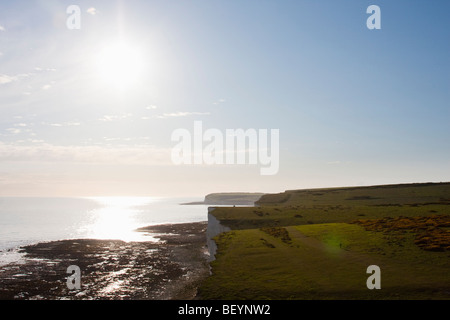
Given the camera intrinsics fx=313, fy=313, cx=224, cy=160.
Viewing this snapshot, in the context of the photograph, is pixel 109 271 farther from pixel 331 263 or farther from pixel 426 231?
pixel 426 231

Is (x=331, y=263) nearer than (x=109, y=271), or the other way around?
(x=331, y=263)

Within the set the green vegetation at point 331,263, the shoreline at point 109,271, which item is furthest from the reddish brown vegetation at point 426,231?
the shoreline at point 109,271

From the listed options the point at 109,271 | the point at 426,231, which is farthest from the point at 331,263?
the point at 109,271

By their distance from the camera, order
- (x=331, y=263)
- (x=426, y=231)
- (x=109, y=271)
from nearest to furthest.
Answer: (x=331, y=263)
(x=426, y=231)
(x=109, y=271)

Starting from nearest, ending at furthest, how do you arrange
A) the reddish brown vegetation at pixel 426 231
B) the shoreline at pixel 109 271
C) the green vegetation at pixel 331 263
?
the green vegetation at pixel 331 263 < the reddish brown vegetation at pixel 426 231 < the shoreline at pixel 109 271

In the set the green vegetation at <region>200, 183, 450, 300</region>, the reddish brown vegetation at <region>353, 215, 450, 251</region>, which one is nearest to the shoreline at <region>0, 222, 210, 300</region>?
the green vegetation at <region>200, 183, 450, 300</region>

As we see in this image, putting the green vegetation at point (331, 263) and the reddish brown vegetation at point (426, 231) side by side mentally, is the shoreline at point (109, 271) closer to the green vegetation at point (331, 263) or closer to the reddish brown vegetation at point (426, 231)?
the green vegetation at point (331, 263)
